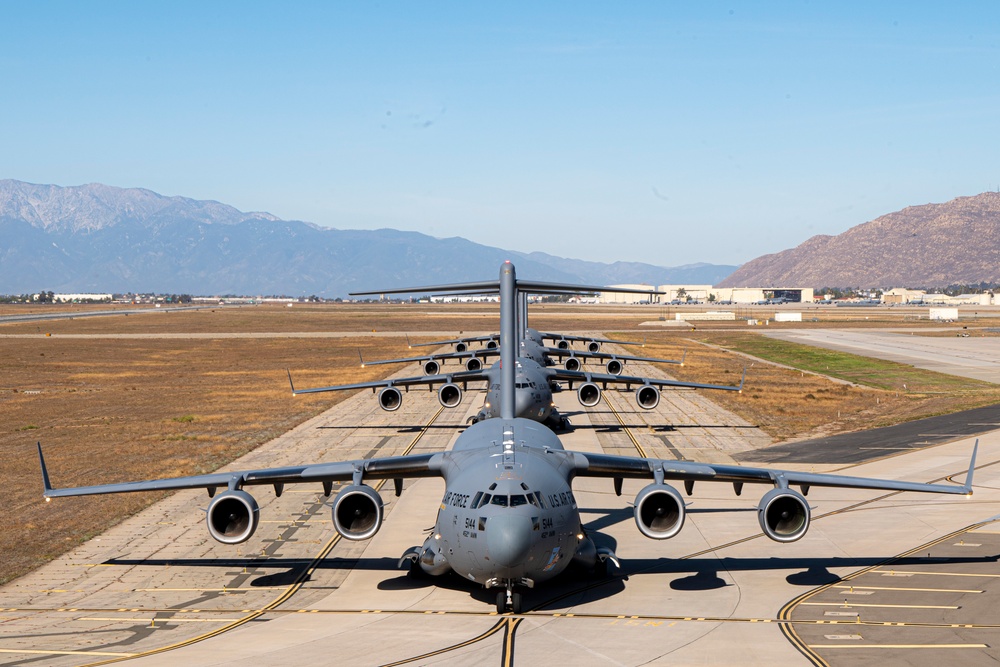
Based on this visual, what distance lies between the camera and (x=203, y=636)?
67.9 ft

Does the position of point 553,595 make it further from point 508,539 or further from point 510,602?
point 508,539

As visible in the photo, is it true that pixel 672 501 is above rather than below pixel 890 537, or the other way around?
above

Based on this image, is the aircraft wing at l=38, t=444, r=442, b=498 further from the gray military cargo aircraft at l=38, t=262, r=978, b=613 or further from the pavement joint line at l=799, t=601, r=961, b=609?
the pavement joint line at l=799, t=601, r=961, b=609

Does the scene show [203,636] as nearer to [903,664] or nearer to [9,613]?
[9,613]

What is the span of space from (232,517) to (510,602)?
23.2 ft

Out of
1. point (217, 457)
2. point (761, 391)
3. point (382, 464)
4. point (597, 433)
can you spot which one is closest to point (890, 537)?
point (382, 464)

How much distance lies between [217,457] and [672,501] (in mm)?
28766

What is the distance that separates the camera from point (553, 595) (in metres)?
23.4

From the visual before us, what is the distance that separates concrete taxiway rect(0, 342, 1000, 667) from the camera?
64.2 ft

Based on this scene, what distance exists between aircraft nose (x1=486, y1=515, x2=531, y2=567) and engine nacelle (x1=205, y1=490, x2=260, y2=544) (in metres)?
5.93

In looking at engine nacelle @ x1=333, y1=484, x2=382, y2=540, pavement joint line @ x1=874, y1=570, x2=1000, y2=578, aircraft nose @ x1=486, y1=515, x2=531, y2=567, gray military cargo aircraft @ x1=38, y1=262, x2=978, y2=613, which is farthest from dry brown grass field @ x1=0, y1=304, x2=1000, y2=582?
pavement joint line @ x1=874, y1=570, x2=1000, y2=578

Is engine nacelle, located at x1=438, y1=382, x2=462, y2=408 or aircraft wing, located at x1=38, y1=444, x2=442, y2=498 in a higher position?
aircraft wing, located at x1=38, y1=444, x2=442, y2=498

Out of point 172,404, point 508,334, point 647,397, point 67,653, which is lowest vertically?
Result: point 67,653

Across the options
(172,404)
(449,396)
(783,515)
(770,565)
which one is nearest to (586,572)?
(783,515)
